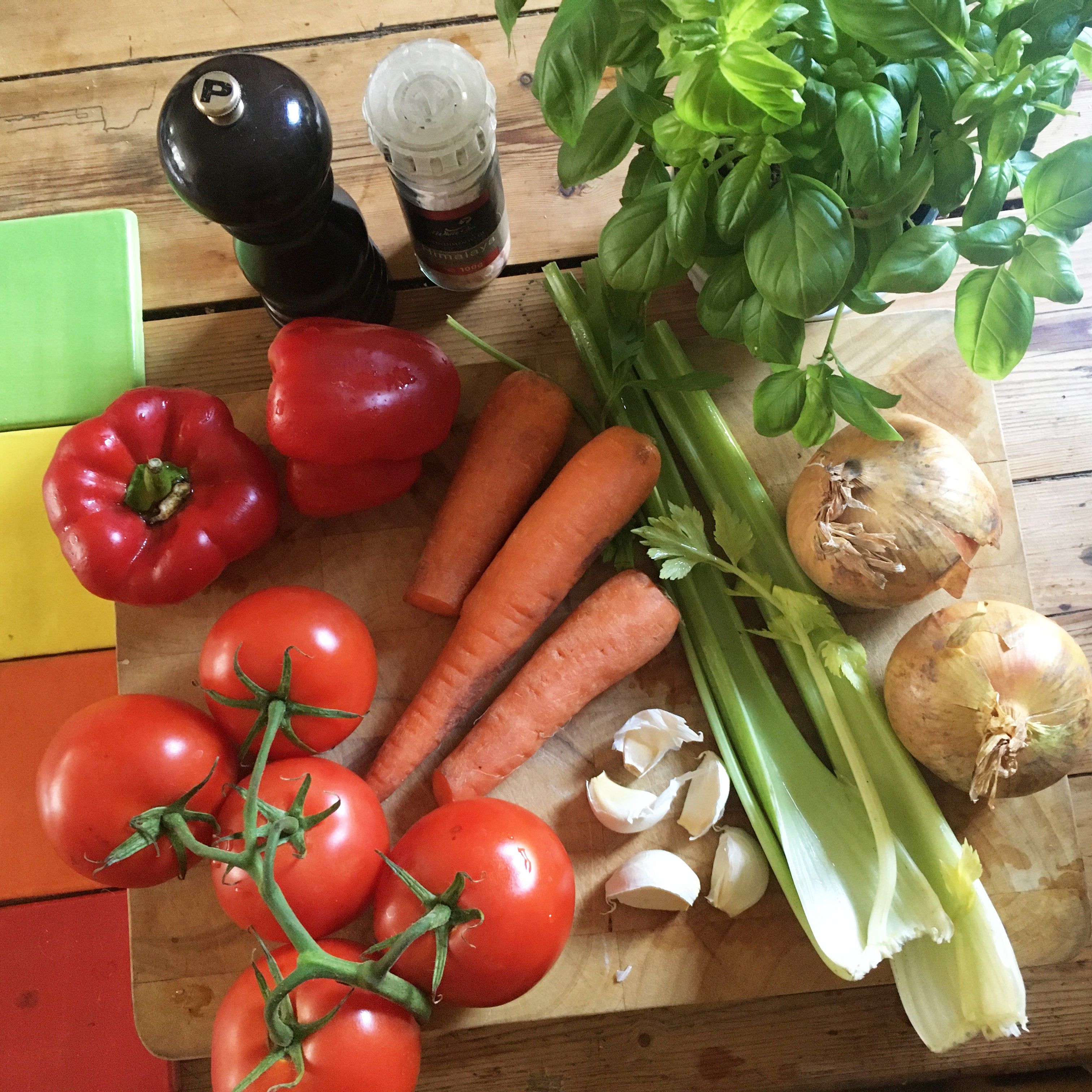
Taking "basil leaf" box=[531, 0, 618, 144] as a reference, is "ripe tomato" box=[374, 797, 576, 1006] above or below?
below

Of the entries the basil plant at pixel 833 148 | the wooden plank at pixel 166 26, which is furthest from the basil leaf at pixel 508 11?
the wooden plank at pixel 166 26

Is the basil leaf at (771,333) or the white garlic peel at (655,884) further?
the white garlic peel at (655,884)

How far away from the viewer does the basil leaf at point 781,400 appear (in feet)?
2.52

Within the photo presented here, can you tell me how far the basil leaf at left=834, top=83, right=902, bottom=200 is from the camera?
1.81ft

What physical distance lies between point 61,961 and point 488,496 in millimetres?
785

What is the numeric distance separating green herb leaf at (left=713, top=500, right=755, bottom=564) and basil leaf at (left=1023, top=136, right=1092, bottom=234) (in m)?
0.38

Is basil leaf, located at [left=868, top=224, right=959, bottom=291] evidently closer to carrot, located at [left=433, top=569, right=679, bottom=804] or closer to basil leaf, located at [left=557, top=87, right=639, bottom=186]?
basil leaf, located at [left=557, top=87, right=639, bottom=186]

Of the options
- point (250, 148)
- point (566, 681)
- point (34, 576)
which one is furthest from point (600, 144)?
point (34, 576)

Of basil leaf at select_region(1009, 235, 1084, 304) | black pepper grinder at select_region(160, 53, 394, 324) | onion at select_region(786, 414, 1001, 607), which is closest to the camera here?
basil leaf at select_region(1009, 235, 1084, 304)

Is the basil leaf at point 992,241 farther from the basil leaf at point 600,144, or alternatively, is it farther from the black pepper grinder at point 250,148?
the black pepper grinder at point 250,148

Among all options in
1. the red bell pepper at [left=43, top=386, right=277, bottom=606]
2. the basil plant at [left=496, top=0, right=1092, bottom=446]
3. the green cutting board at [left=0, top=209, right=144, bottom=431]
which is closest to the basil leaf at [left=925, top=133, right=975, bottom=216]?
the basil plant at [left=496, top=0, right=1092, bottom=446]

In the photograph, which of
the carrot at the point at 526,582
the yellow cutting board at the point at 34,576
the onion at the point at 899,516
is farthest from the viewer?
the yellow cutting board at the point at 34,576

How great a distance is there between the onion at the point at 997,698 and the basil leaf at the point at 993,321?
10.6 inches

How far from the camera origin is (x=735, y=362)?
1.00 meters
